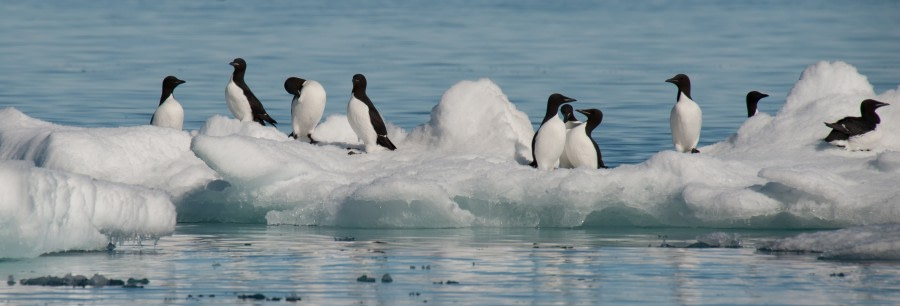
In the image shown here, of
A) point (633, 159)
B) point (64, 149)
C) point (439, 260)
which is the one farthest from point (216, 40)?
point (439, 260)

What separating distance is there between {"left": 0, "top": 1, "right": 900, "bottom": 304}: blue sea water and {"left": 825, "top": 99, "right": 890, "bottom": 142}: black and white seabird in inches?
97.6

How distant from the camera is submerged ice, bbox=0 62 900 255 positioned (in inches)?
593

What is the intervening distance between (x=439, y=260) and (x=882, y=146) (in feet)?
19.9

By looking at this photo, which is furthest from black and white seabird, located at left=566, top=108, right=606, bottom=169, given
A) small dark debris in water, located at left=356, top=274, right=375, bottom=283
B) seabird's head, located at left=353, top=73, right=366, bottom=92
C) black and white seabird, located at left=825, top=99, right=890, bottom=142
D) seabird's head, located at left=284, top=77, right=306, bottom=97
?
small dark debris in water, located at left=356, top=274, right=375, bottom=283

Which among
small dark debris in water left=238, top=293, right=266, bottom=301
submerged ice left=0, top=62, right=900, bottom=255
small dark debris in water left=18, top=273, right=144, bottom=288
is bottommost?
small dark debris in water left=238, top=293, right=266, bottom=301

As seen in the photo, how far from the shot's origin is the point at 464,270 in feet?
40.7

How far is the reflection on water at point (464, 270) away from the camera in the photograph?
11055mm

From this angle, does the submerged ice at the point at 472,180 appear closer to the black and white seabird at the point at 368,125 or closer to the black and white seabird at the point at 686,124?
the black and white seabird at the point at 368,125

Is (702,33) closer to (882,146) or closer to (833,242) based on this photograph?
(882,146)

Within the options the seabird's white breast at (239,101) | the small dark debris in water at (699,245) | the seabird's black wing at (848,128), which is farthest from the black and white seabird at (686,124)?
the small dark debris in water at (699,245)

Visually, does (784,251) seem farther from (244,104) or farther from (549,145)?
(244,104)

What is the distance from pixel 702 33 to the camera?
192ft

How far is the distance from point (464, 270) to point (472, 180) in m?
3.26

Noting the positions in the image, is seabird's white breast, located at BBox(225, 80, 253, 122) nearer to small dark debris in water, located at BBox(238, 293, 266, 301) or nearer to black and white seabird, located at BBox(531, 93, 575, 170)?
black and white seabird, located at BBox(531, 93, 575, 170)
